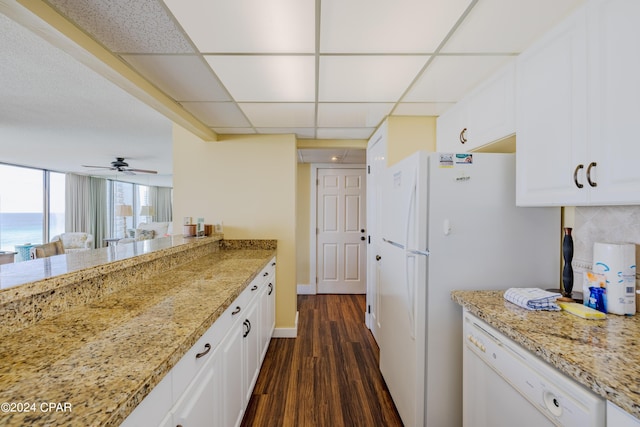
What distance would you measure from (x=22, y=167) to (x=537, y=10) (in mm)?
8330

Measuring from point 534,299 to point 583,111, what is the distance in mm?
804

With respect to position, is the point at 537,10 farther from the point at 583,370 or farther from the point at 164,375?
the point at 164,375

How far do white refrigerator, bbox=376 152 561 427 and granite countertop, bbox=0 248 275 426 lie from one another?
1.08 metres

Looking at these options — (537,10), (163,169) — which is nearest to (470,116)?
(537,10)

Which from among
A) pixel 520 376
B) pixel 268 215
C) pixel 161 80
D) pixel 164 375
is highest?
pixel 161 80

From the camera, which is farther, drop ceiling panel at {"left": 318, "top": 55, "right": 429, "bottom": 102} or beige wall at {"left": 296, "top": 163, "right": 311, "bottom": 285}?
beige wall at {"left": 296, "top": 163, "right": 311, "bottom": 285}

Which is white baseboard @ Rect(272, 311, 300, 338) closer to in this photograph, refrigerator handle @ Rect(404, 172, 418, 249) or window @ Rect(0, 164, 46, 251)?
refrigerator handle @ Rect(404, 172, 418, 249)

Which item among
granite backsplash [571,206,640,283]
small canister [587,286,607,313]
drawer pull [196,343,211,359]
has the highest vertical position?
granite backsplash [571,206,640,283]

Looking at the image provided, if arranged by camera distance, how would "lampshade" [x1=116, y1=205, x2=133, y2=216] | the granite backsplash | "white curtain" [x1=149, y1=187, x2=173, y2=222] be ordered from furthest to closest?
"white curtain" [x1=149, y1=187, x2=173, y2=222] < "lampshade" [x1=116, y1=205, x2=133, y2=216] < the granite backsplash

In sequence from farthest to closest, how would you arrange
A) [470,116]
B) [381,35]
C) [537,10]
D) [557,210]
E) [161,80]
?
[470,116]
[161,80]
[557,210]
[381,35]
[537,10]

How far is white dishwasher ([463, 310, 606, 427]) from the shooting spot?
2.49ft

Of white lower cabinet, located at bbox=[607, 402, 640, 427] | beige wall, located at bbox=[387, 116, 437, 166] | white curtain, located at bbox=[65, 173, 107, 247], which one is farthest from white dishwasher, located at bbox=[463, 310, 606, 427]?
white curtain, located at bbox=[65, 173, 107, 247]

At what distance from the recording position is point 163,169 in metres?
6.31

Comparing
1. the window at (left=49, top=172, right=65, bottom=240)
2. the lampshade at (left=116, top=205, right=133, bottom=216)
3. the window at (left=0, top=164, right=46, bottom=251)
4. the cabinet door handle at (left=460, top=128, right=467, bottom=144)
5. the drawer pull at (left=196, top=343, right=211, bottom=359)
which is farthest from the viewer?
the window at (left=49, top=172, right=65, bottom=240)
